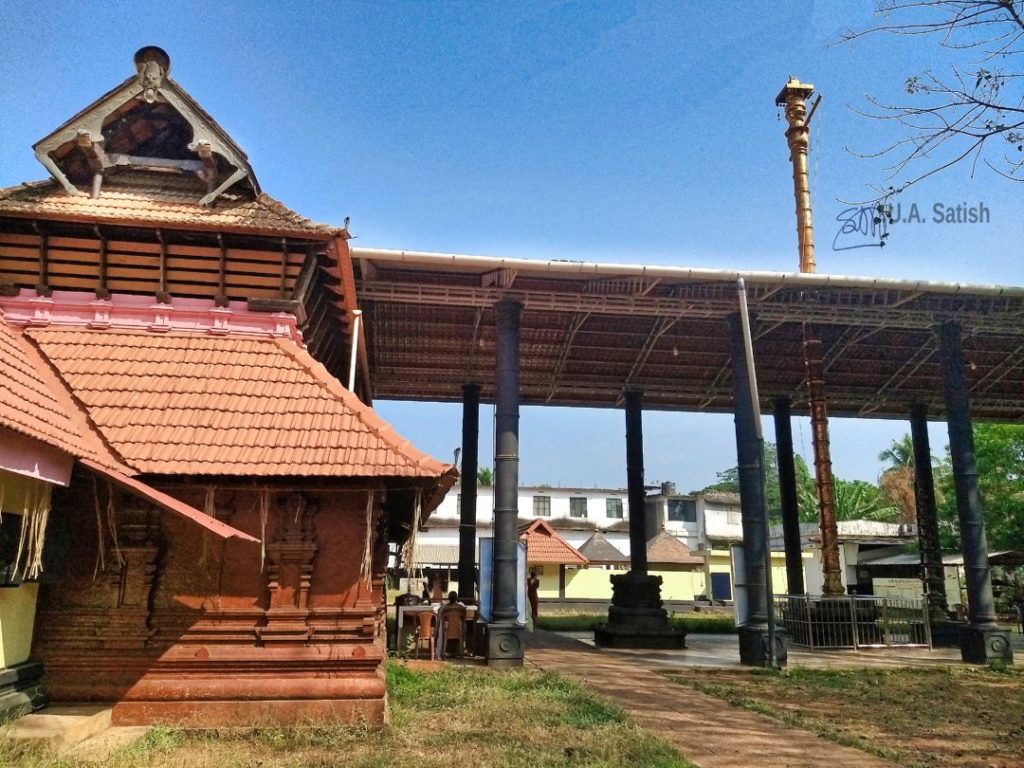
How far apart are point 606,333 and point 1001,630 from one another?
9.17m

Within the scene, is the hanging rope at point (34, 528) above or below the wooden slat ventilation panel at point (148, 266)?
below

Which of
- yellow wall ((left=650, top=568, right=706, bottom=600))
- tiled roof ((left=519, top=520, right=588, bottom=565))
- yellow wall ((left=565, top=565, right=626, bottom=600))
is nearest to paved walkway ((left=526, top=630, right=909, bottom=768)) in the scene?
tiled roof ((left=519, top=520, right=588, bottom=565))

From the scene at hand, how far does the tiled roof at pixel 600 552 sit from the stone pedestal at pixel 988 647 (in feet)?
87.4

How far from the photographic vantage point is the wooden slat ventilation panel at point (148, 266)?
8617 mm

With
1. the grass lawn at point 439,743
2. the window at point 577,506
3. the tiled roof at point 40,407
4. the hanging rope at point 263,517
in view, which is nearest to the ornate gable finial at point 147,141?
the tiled roof at point 40,407

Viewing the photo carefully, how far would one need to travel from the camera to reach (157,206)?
891 cm

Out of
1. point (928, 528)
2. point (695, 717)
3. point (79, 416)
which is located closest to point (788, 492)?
point (928, 528)

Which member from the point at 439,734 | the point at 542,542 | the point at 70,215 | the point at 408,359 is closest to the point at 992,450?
the point at 542,542

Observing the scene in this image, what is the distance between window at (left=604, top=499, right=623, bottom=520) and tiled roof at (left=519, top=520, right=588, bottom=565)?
19.7m

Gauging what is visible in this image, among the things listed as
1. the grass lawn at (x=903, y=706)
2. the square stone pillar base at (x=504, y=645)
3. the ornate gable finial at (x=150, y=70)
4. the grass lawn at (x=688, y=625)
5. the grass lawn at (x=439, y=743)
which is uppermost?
the ornate gable finial at (x=150, y=70)

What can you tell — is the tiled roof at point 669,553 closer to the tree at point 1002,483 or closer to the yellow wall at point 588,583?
the yellow wall at point 588,583

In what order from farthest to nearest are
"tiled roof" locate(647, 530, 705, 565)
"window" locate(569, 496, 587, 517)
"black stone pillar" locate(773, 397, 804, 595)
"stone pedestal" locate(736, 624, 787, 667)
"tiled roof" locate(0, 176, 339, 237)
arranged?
"window" locate(569, 496, 587, 517) → "tiled roof" locate(647, 530, 705, 565) → "black stone pillar" locate(773, 397, 804, 595) → "stone pedestal" locate(736, 624, 787, 667) → "tiled roof" locate(0, 176, 339, 237)

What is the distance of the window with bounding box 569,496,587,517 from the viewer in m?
53.2

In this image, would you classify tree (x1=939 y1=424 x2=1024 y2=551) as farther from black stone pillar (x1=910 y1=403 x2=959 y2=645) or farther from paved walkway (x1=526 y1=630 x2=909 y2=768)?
paved walkway (x1=526 y1=630 x2=909 y2=768)
